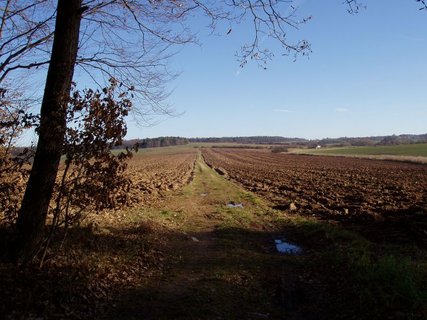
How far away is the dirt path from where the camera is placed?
657 cm

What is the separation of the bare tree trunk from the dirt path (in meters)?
1.87

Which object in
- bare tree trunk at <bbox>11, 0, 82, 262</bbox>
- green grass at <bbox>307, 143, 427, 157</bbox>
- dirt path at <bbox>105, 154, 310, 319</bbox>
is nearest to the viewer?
dirt path at <bbox>105, 154, 310, 319</bbox>

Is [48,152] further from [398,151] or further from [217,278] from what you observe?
[398,151]

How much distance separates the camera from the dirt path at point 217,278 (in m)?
6.57

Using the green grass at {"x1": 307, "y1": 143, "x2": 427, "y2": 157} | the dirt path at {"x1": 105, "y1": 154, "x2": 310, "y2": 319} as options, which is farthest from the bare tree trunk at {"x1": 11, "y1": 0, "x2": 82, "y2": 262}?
the green grass at {"x1": 307, "y1": 143, "x2": 427, "y2": 157}

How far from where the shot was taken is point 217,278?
8086 millimetres

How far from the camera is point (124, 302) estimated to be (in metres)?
6.77

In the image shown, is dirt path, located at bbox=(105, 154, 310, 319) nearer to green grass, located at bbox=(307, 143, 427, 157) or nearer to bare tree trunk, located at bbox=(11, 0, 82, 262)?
bare tree trunk, located at bbox=(11, 0, 82, 262)

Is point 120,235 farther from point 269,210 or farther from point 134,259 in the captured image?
point 269,210

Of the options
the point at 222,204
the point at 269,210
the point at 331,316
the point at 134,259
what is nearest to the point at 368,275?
the point at 331,316

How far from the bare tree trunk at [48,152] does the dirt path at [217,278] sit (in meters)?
1.87

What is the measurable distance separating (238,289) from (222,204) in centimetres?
1242

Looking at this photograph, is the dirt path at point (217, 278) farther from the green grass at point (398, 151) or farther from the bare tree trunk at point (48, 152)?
the green grass at point (398, 151)

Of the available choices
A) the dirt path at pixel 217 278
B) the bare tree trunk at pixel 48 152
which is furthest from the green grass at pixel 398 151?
the bare tree trunk at pixel 48 152
